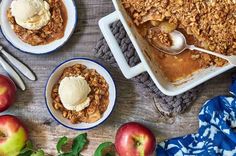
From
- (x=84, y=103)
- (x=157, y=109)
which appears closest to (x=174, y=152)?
(x=157, y=109)

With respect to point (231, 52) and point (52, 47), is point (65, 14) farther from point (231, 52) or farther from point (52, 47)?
point (231, 52)

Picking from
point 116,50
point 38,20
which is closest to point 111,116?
point 116,50

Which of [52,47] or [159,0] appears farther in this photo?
[52,47]

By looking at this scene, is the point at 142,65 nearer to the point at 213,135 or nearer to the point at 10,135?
the point at 213,135

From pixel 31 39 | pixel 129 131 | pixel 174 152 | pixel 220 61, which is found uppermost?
pixel 31 39

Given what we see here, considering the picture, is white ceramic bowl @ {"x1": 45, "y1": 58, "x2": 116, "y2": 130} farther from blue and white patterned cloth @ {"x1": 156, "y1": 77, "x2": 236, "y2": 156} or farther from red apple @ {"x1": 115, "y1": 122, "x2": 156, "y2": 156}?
blue and white patterned cloth @ {"x1": 156, "y1": 77, "x2": 236, "y2": 156}

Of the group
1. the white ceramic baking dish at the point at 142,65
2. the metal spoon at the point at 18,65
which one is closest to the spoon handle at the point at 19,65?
the metal spoon at the point at 18,65

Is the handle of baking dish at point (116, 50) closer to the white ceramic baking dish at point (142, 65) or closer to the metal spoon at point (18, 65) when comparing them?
the white ceramic baking dish at point (142, 65)
